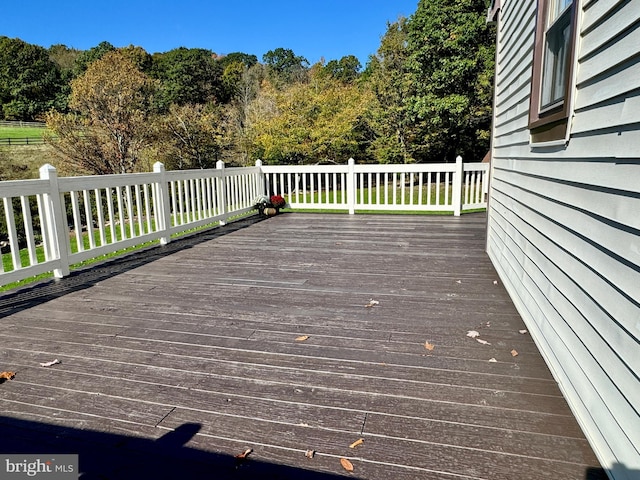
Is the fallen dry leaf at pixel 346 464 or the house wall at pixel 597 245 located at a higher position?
the house wall at pixel 597 245

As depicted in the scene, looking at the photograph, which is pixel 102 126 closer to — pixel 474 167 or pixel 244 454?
pixel 474 167

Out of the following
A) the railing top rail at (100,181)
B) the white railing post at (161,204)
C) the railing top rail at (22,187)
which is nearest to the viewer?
the railing top rail at (22,187)

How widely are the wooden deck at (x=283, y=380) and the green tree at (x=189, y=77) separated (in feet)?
91.1

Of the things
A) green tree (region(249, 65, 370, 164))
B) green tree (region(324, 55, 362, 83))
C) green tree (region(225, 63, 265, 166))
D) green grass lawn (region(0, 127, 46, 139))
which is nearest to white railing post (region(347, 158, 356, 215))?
green tree (region(249, 65, 370, 164))

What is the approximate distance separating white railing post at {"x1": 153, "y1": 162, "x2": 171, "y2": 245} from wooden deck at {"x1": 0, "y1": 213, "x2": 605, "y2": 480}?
1.49 m

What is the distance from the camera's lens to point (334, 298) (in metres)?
3.41

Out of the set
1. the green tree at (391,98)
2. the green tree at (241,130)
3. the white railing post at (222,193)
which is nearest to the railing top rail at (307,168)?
the white railing post at (222,193)

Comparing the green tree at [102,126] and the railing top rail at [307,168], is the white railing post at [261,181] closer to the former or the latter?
the railing top rail at [307,168]

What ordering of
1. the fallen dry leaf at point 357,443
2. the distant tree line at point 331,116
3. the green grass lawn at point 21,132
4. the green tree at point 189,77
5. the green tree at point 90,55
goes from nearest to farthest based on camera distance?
the fallen dry leaf at point 357,443
the distant tree line at point 331,116
the green grass lawn at point 21,132
the green tree at point 189,77
the green tree at point 90,55

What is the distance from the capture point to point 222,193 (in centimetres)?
695

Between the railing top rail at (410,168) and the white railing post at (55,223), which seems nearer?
the white railing post at (55,223)

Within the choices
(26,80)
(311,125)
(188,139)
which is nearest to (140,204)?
(311,125)

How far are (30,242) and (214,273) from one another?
5.28 ft

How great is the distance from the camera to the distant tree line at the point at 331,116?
46.3ft
